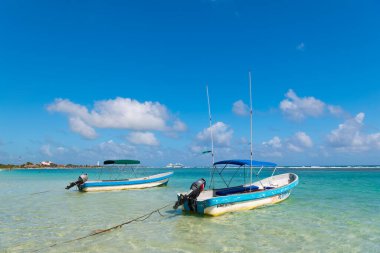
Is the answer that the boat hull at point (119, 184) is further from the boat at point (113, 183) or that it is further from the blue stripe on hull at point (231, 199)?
the blue stripe on hull at point (231, 199)

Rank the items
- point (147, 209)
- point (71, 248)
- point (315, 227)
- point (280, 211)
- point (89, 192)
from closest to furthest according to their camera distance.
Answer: point (71, 248), point (315, 227), point (280, 211), point (147, 209), point (89, 192)

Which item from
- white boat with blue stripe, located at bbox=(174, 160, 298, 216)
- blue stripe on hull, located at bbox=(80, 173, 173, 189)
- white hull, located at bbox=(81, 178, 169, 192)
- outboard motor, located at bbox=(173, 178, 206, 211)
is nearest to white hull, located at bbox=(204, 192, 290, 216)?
white boat with blue stripe, located at bbox=(174, 160, 298, 216)

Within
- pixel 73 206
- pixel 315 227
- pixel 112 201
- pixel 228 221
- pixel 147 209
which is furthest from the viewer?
pixel 112 201

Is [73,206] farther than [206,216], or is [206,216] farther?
[73,206]

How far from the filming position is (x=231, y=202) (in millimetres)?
15688

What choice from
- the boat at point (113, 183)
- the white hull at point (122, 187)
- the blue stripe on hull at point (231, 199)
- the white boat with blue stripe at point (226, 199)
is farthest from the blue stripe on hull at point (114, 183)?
the blue stripe on hull at point (231, 199)

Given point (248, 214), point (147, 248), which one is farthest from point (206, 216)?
point (147, 248)

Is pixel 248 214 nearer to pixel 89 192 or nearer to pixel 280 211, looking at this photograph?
pixel 280 211

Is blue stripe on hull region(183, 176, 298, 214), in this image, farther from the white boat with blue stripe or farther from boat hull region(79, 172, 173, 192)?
boat hull region(79, 172, 173, 192)

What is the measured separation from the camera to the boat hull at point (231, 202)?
14836mm

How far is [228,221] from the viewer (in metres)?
14.0

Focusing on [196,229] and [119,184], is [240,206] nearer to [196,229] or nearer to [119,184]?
[196,229]

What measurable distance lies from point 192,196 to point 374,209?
10.4 metres

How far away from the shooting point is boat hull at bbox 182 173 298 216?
14836 millimetres
